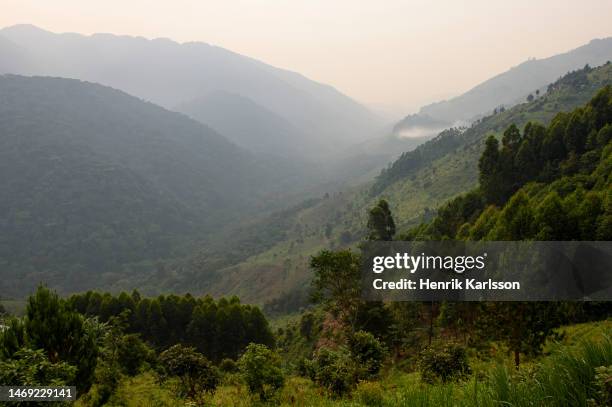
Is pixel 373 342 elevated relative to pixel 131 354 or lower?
elevated

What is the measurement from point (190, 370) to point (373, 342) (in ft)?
37.0

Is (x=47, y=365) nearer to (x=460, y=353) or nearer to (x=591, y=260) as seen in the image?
(x=460, y=353)

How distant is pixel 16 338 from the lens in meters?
16.6

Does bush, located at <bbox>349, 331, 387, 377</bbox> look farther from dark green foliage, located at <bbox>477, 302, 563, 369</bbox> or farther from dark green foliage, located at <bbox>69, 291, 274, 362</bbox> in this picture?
dark green foliage, located at <bbox>69, 291, 274, 362</bbox>

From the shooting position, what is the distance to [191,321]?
5169 cm

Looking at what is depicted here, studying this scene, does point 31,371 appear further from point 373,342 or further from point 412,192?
point 412,192

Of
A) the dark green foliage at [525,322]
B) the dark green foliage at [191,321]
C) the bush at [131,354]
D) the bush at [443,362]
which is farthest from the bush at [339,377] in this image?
the dark green foliage at [191,321]

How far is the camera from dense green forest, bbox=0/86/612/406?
4.39m

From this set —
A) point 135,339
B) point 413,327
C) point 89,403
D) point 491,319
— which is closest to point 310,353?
point 413,327

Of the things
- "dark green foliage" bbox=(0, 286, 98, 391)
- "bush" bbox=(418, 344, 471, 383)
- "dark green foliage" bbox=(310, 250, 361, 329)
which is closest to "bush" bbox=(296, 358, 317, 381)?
"dark green foliage" bbox=(310, 250, 361, 329)

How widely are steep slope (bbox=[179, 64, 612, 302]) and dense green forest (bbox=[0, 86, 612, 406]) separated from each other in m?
72.8

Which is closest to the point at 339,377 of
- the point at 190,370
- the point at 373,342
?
the point at 190,370

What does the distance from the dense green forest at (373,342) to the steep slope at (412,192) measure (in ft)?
239

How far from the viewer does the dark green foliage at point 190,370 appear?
19.5 meters
